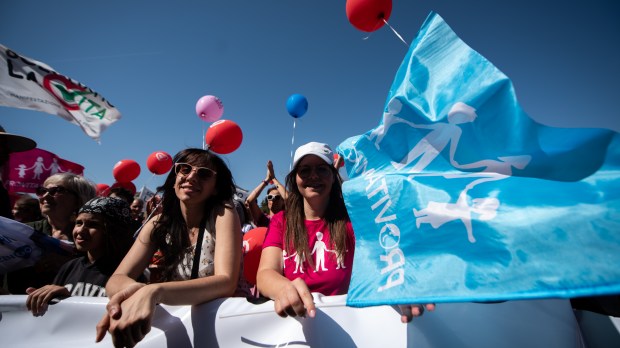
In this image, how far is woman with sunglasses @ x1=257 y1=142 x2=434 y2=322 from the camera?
1.49 meters

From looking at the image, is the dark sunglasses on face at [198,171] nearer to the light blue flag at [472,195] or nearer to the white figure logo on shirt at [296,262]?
the white figure logo on shirt at [296,262]

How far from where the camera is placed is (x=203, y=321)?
1.19m

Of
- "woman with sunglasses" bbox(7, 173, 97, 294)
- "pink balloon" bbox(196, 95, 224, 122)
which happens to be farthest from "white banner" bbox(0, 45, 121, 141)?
"pink balloon" bbox(196, 95, 224, 122)

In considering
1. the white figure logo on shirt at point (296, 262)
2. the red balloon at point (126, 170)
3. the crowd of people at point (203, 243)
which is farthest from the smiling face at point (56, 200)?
the red balloon at point (126, 170)

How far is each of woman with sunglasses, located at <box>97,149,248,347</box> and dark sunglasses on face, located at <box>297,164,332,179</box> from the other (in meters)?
0.54

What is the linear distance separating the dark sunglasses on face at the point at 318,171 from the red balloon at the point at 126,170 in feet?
22.4

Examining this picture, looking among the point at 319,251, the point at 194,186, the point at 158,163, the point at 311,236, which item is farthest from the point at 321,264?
the point at 158,163

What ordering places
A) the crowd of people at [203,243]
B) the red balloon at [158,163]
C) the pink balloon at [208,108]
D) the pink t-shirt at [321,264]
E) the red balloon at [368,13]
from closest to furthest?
the crowd of people at [203,243], the pink t-shirt at [321,264], the red balloon at [368,13], the pink balloon at [208,108], the red balloon at [158,163]

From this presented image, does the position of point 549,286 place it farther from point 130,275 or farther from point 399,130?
point 130,275

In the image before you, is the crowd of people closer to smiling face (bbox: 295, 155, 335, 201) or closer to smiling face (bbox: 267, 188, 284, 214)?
smiling face (bbox: 295, 155, 335, 201)

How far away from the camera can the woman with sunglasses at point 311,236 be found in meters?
1.49

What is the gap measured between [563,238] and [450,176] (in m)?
0.42

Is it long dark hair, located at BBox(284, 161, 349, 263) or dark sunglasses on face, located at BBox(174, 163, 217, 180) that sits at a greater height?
dark sunglasses on face, located at BBox(174, 163, 217, 180)

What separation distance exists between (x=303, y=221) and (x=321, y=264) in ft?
1.06
